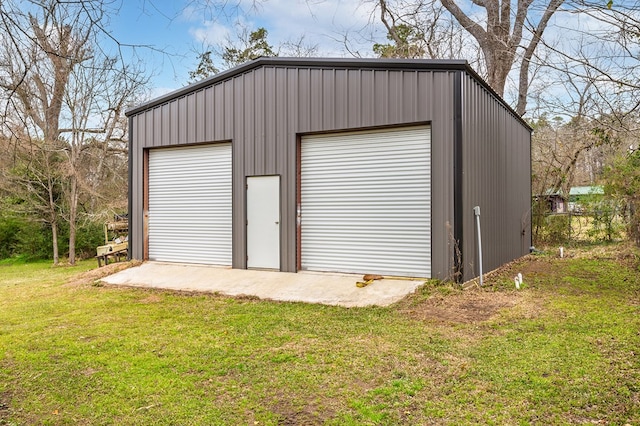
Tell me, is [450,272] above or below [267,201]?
below

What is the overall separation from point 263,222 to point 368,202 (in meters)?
2.13

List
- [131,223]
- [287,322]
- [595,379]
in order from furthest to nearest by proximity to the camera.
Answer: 1. [131,223]
2. [287,322]
3. [595,379]

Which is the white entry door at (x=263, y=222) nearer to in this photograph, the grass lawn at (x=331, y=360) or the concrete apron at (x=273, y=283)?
the concrete apron at (x=273, y=283)

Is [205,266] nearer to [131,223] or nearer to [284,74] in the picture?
[131,223]

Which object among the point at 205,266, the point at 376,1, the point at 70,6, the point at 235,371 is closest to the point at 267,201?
the point at 205,266

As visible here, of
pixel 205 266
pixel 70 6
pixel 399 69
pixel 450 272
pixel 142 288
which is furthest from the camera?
pixel 205 266

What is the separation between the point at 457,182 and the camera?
6.57 metres

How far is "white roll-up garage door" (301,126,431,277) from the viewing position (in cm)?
705

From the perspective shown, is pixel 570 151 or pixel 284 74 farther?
pixel 570 151

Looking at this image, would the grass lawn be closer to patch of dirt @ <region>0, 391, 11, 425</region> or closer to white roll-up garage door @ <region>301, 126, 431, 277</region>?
patch of dirt @ <region>0, 391, 11, 425</region>

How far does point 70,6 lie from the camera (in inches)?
111

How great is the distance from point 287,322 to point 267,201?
365cm

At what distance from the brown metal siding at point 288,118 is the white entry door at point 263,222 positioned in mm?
151

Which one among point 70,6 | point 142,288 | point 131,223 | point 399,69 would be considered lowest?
point 142,288
